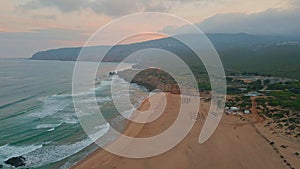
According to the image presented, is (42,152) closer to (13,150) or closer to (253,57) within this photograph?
(13,150)

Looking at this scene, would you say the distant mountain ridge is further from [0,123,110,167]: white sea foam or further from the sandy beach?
[0,123,110,167]: white sea foam

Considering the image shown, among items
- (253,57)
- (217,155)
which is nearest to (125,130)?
(217,155)

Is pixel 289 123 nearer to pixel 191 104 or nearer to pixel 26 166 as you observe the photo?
pixel 191 104

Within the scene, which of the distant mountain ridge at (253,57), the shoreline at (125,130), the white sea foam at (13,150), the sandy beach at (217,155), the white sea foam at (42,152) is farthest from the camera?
the distant mountain ridge at (253,57)

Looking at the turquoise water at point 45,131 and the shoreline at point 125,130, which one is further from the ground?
the turquoise water at point 45,131

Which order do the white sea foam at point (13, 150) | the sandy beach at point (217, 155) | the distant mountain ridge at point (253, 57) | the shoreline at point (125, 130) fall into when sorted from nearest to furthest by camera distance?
the sandy beach at point (217, 155) → the shoreline at point (125, 130) → the white sea foam at point (13, 150) → the distant mountain ridge at point (253, 57)

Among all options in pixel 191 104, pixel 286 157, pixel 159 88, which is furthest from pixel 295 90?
pixel 286 157

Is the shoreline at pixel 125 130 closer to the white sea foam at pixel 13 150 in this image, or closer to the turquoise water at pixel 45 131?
the turquoise water at pixel 45 131

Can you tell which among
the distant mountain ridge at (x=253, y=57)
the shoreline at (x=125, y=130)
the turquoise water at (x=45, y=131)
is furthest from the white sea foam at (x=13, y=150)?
the distant mountain ridge at (x=253, y=57)

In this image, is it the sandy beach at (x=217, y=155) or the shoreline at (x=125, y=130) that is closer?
the sandy beach at (x=217, y=155)

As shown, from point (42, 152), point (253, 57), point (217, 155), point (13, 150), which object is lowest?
point (217, 155)
